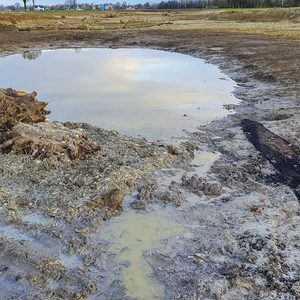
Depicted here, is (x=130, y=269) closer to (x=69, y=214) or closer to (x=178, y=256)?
(x=178, y=256)

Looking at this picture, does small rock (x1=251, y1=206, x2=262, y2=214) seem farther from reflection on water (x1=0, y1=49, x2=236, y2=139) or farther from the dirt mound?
reflection on water (x1=0, y1=49, x2=236, y2=139)

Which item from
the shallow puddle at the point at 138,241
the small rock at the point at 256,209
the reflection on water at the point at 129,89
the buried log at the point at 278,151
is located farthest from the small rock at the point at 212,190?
the reflection on water at the point at 129,89

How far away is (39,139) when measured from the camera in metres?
8.86

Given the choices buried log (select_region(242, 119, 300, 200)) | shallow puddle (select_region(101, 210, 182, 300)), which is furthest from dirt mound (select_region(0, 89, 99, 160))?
buried log (select_region(242, 119, 300, 200))

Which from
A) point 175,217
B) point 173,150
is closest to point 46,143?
point 173,150

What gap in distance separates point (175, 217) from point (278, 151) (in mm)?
3367

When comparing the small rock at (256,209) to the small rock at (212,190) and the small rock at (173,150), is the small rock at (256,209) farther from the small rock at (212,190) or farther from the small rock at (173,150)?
the small rock at (173,150)

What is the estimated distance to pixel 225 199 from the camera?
7086 millimetres

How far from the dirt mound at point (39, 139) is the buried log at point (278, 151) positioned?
345 centimetres

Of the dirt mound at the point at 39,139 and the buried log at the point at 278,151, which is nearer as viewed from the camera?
the buried log at the point at 278,151

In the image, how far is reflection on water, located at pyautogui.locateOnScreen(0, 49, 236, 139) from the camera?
1198 cm

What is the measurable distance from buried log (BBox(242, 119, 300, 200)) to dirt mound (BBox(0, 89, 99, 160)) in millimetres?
3451

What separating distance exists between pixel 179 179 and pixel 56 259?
121 inches

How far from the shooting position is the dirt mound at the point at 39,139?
8.65 m
